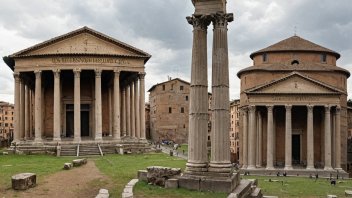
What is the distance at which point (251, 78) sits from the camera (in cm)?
4697

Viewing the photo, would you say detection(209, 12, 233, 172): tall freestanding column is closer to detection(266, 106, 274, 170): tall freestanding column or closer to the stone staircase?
the stone staircase

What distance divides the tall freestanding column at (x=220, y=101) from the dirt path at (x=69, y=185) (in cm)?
419

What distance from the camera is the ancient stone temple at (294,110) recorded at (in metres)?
41.4

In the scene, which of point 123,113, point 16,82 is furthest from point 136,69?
point 16,82

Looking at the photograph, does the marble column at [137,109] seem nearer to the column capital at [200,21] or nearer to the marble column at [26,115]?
the marble column at [26,115]

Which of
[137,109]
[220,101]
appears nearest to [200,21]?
[220,101]

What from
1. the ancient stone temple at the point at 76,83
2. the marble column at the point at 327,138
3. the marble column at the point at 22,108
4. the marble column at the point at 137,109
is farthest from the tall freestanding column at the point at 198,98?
the marble column at the point at 327,138

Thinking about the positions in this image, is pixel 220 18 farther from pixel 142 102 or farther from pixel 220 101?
pixel 142 102

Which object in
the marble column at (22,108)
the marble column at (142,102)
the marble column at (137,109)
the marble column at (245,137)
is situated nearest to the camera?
the marble column at (142,102)

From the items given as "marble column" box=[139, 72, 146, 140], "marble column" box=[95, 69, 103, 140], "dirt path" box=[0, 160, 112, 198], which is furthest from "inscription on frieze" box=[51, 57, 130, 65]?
"dirt path" box=[0, 160, 112, 198]

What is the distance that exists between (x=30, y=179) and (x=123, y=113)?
2913 centimetres

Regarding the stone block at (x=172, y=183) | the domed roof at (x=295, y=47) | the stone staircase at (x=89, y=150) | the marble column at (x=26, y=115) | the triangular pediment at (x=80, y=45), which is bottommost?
the stone staircase at (x=89, y=150)

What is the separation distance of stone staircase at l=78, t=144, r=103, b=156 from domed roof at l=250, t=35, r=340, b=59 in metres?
21.7

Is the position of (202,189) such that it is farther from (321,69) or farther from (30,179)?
(321,69)
